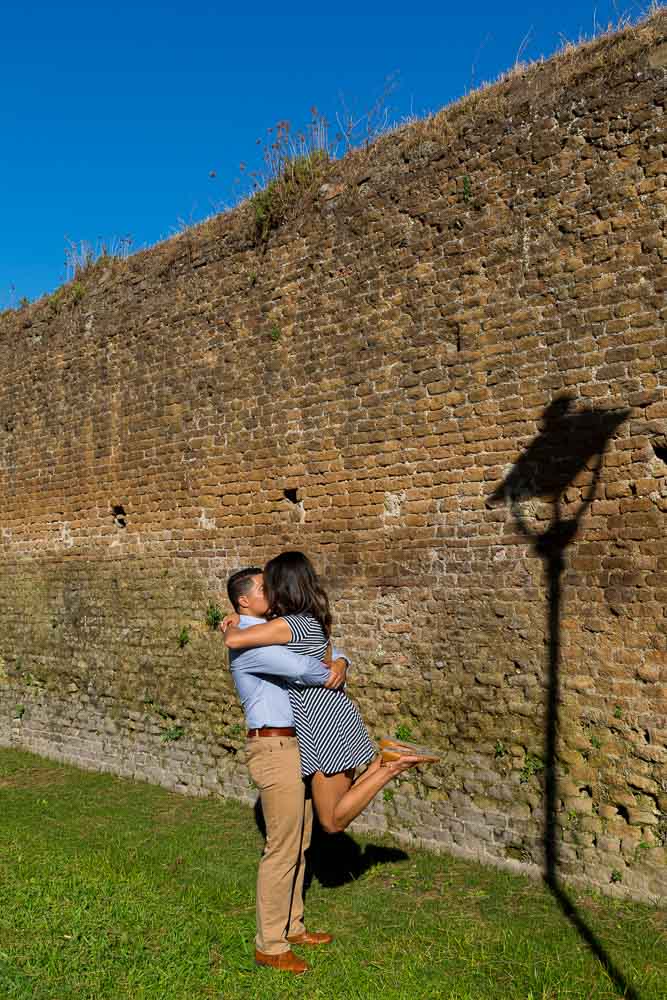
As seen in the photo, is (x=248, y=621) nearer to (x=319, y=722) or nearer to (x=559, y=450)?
(x=319, y=722)

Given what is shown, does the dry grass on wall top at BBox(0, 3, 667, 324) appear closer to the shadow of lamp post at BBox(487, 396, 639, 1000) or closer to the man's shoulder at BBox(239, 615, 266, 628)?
the shadow of lamp post at BBox(487, 396, 639, 1000)

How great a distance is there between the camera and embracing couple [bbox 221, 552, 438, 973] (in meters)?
4.15

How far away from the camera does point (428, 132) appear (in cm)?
672

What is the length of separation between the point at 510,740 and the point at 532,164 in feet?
13.1

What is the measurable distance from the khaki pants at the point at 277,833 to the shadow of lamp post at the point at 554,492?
2.11 m

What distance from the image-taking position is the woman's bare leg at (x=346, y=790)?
14.2ft

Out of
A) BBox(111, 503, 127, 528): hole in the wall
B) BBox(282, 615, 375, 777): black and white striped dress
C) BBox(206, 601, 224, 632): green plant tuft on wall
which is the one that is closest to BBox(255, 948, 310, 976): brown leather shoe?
BBox(282, 615, 375, 777): black and white striped dress

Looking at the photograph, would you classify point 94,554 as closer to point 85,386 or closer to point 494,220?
point 85,386

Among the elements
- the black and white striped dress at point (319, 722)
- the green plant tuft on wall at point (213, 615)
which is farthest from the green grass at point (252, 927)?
the green plant tuft on wall at point (213, 615)

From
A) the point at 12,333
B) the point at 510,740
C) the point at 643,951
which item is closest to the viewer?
the point at 643,951

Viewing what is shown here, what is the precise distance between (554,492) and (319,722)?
2343 mm

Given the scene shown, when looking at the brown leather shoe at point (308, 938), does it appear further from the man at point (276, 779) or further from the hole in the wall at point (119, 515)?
the hole in the wall at point (119, 515)

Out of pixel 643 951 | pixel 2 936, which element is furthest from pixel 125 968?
pixel 643 951

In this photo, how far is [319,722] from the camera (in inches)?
177
